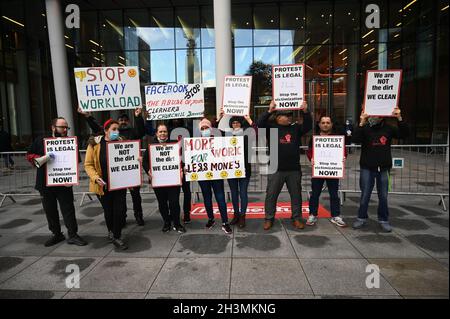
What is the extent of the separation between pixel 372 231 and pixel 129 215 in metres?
4.88

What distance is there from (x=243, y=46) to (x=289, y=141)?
15198mm

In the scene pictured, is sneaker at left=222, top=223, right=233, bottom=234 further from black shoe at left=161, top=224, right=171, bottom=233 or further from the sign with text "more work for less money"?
the sign with text "more work for less money"

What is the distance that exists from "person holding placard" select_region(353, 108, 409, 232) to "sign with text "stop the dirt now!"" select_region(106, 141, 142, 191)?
12.6 feet

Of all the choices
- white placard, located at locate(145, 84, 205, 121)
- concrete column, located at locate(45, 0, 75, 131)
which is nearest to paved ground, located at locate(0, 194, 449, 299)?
white placard, located at locate(145, 84, 205, 121)

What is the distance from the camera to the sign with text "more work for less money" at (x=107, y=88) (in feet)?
19.3

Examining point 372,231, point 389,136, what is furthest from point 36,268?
point 389,136

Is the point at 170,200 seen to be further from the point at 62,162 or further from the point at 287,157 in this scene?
the point at 287,157

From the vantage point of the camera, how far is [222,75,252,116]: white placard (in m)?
6.05

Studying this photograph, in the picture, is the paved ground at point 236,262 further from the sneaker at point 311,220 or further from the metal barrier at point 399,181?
the metal barrier at point 399,181

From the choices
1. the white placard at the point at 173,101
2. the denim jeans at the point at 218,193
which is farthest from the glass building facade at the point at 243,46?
the denim jeans at the point at 218,193

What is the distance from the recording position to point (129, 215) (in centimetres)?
704

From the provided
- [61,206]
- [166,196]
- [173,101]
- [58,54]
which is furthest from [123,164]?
[58,54]

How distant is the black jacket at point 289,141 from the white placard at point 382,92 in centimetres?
102
